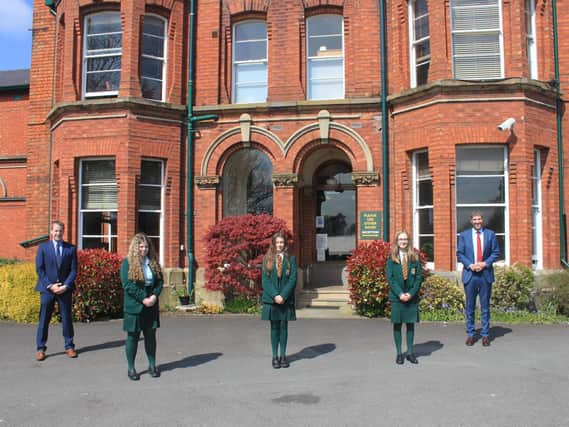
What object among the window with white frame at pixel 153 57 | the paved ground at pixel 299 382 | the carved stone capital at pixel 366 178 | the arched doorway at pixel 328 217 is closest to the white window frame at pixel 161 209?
the window with white frame at pixel 153 57

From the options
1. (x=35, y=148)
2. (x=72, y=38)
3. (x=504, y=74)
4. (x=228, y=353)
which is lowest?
(x=228, y=353)

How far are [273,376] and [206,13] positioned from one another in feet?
32.2

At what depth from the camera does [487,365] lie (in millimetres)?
6477

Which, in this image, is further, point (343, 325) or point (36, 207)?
point (36, 207)

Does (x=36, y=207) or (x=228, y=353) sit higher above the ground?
(x=36, y=207)

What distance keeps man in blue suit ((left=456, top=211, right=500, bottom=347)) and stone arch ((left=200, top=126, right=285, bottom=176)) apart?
5635 mm

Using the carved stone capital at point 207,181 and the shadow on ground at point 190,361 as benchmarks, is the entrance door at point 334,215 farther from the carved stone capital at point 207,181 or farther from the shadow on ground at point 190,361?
the shadow on ground at point 190,361

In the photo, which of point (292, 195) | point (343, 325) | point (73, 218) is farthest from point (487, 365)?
point (73, 218)

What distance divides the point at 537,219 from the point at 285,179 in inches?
224

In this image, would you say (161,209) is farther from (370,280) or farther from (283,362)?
(283,362)

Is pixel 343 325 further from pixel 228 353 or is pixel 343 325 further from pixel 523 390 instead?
pixel 523 390

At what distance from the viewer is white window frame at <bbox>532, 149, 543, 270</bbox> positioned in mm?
11281

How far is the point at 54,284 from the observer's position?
719cm

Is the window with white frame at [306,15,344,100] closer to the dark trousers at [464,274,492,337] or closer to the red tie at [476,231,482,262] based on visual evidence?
the red tie at [476,231,482,262]
